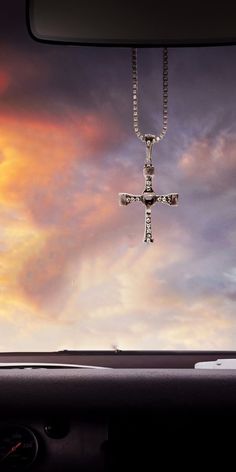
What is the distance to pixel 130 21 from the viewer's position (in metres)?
1.09

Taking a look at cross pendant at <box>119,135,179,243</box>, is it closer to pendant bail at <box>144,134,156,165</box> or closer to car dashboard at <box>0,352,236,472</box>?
pendant bail at <box>144,134,156,165</box>

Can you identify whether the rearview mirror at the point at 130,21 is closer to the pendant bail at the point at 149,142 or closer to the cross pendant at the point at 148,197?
the cross pendant at the point at 148,197

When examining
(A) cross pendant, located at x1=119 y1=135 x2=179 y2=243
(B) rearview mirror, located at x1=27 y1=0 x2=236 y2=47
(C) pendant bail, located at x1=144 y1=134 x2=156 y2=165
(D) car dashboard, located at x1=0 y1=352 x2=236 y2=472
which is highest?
(C) pendant bail, located at x1=144 y1=134 x2=156 y2=165

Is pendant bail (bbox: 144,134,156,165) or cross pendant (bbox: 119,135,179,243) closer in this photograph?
cross pendant (bbox: 119,135,179,243)

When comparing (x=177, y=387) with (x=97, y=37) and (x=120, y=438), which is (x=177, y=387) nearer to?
(x=120, y=438)

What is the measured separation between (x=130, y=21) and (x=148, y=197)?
2817mm

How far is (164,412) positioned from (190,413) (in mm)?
45

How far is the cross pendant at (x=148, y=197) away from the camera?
12.4 feet

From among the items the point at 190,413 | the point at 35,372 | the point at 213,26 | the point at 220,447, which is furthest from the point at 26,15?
the point at 220,447

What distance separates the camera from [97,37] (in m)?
1.10

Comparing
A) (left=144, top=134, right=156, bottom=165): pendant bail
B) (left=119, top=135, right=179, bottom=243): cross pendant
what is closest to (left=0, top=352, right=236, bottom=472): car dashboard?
(left=119, top=135, right=179, bottom=243): cross pendant

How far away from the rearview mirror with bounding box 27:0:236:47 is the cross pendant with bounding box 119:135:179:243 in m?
2.65

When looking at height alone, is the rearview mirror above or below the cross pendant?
below

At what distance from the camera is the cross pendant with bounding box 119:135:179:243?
3771 mm
